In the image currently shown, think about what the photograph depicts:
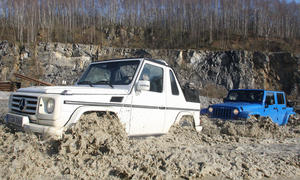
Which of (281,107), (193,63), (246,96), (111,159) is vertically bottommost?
(111,159)

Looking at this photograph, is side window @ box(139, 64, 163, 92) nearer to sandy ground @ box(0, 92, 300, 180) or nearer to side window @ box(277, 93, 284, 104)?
sandy ground @ box(0, 92, 300, 180)

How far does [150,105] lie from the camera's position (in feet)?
15.1

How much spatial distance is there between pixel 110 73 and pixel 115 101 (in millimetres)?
1071

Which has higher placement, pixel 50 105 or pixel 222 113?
pixel 50 105

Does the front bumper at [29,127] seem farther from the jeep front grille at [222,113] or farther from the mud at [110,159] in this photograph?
the jeep front grille at [222,113]

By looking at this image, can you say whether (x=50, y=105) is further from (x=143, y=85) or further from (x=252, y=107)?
(x=252, y=107)

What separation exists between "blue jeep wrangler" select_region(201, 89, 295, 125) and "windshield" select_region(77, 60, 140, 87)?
475 centimetres

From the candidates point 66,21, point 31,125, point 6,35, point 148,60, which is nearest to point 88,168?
point 31,125

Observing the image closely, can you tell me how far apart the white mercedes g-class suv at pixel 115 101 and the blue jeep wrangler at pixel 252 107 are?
2.90m

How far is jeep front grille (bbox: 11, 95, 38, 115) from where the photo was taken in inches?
147

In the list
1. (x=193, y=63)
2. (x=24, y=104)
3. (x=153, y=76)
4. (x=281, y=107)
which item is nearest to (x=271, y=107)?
(x=281, y=107)

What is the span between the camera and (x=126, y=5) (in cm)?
4388

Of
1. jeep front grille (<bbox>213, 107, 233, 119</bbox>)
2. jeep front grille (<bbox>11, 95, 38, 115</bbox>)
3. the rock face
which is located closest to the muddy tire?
jeep front grille (<bbox>11, 95, 38, 115</bbox>)

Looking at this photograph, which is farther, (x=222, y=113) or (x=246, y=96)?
(x=246, y=96)
